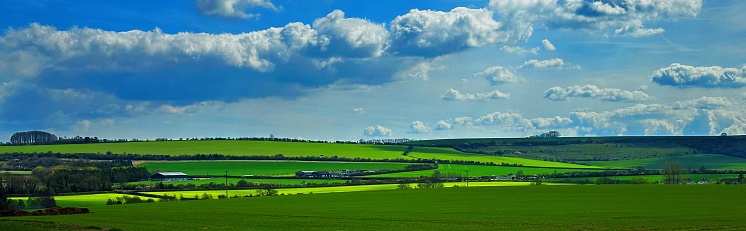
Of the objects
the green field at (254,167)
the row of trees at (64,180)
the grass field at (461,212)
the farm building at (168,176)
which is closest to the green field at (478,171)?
the green field at (254,167)

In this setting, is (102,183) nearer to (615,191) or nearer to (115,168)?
(115,168)

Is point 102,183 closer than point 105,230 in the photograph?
No

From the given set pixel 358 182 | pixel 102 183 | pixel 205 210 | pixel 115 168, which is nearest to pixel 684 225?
pixel 205 210

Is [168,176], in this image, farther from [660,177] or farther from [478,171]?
[660,177]

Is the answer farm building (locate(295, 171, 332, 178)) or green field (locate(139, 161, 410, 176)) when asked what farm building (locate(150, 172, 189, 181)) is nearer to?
green field (locate(139, 161, 410, 176))

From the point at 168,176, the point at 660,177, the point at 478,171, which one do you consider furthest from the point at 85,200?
the point at 660,177

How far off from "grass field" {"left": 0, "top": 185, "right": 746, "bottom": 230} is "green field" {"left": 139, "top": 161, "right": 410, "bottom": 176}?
62136mm

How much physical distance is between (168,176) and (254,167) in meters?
24.6

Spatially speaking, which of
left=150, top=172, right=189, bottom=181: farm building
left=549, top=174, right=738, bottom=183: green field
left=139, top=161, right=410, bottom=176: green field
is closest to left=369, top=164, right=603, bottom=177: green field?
left=139, top=161, right=410, bottom=176: green field

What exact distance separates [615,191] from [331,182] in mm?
58743

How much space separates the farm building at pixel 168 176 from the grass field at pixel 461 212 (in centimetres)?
5687

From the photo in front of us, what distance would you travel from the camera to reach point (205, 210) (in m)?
88.9

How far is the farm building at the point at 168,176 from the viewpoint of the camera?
539 ft

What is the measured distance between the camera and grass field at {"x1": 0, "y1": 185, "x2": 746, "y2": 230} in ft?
205
